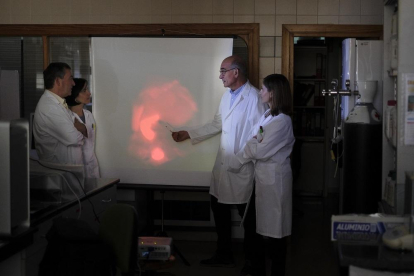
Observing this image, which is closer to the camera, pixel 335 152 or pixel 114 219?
pixel 114 219

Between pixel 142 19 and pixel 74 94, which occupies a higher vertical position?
pixel 142 19

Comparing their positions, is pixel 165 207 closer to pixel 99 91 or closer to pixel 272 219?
pixel 99 91

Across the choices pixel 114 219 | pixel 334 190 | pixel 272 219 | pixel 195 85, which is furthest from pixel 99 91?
pixel 334 190

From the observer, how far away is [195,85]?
468cm

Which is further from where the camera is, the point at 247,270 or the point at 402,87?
the point at 247,270

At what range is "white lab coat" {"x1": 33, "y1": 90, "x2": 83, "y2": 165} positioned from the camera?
414 cm

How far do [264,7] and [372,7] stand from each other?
0.90 metres

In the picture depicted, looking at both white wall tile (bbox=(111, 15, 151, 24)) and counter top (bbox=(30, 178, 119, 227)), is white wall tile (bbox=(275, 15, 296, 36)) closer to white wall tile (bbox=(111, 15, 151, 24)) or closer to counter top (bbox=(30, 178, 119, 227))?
white wall tile (bbox=(111, 15, 151, 24))

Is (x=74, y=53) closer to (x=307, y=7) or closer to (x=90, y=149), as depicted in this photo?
(x=90, y=149)

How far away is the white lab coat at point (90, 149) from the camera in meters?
4.56

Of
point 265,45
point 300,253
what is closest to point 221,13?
point 265,45

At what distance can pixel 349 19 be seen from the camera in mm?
4781

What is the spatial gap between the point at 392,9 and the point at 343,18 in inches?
49.3

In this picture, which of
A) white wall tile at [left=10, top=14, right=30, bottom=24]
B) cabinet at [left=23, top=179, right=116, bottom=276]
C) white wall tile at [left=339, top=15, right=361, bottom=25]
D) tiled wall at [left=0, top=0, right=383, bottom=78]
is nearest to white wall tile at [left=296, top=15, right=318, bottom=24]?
tiled wall at [left=0, top=0, right=383, bottom=78]
